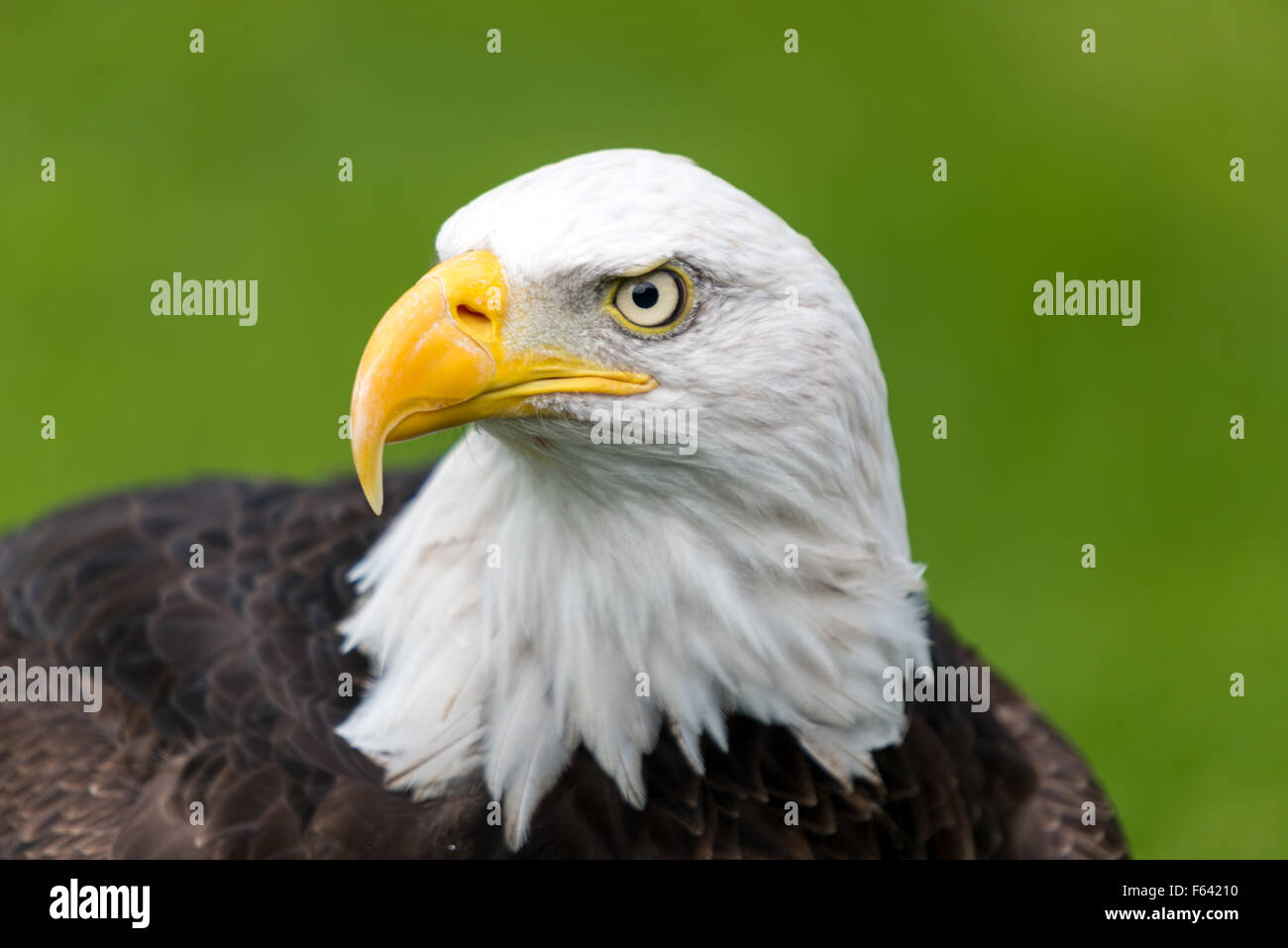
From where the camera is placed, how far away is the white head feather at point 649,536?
3.29m

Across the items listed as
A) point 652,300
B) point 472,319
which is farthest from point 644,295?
point 472,319

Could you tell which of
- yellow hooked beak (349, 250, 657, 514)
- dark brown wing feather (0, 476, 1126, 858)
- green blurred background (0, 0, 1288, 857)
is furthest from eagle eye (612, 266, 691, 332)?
green blurred background (0, 0, 1288, 857)

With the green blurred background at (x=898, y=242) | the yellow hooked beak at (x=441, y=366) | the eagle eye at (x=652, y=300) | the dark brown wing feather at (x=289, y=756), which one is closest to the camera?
the yellow hooked beak at (x=441, y=366)

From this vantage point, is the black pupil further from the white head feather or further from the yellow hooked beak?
the yellow hooked beak

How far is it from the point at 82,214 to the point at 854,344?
7518 mm

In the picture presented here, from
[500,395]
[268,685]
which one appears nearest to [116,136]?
[268,685]

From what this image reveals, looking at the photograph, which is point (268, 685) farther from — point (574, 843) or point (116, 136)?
point (116, 136)

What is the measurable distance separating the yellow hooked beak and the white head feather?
50 millimetres

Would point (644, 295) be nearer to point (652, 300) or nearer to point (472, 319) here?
point (652, 300)

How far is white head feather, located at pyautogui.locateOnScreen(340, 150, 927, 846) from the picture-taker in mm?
3289

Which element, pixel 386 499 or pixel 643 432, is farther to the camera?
pixel 386 499

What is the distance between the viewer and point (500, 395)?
3266 mm

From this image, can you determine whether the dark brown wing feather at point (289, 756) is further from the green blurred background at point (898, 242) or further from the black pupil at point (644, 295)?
the green blurred background at point (898, 242)

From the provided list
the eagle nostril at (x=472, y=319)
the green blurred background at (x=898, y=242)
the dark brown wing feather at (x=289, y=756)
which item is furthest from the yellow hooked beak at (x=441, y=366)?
the green blurred background at (x=898, y=242)
